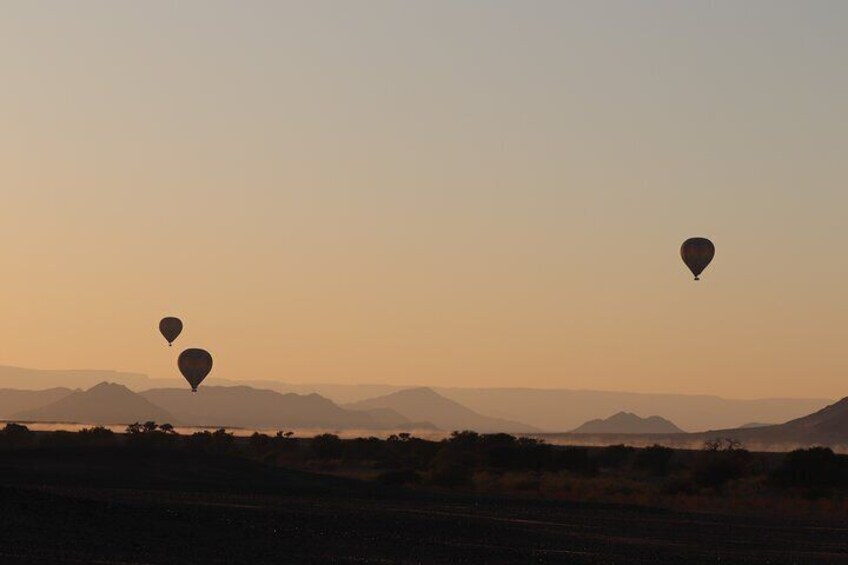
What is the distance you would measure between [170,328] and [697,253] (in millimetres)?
37134

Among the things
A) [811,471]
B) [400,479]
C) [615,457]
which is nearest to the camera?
[400,479]

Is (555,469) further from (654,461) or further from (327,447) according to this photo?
(327,447)

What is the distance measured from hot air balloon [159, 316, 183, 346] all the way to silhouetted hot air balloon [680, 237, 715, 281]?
117ft

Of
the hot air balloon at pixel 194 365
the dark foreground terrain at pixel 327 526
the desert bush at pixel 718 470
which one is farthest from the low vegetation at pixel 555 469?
the dark foreground terrain at pixel 327 526

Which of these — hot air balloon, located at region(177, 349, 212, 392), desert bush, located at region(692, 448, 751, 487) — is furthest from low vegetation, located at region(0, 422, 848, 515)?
hot air balloon, located at region(177, 349, 212, 392)

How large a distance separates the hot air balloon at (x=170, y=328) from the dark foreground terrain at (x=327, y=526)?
4403 centimetres

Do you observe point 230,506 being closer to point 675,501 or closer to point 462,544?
point 462,544

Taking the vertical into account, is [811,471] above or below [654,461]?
below

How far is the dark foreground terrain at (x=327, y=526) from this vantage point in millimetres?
34375

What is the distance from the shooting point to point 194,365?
108125 mm

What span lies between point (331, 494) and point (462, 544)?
73.7 ft

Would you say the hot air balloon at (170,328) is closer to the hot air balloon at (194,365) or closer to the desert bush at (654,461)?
the hot air balloon at (194,365)

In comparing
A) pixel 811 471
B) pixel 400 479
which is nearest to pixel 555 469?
pixel 811 471

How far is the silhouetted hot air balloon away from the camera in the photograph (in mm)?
99312
